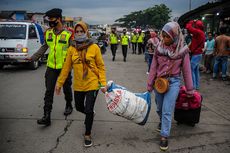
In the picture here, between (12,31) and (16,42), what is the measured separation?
815mm

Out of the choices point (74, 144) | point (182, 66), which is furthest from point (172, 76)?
point (74, 144)

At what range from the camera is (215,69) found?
35.1 feet

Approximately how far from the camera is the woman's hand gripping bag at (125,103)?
412 cm

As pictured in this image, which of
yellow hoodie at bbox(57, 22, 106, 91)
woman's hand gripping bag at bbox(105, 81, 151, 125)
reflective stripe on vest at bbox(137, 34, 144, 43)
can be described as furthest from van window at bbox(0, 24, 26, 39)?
reflective stripe on vest at bbox(137, 34, 144, 43)

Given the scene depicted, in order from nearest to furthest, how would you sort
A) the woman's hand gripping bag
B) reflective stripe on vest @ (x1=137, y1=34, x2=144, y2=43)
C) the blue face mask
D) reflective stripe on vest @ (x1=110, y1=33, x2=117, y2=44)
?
1. the woman's hand gripping bag
2. the blue face mask
3. reflective stripe on vest @ (x1=110, y1=33, x2=117, y2=44)
4. reflective stripe on vest @ (x1=137, y1=34, x2=144, y2=43)

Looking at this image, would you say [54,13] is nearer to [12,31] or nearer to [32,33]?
[12,31]

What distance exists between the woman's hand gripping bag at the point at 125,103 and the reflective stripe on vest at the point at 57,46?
1405 millimetres

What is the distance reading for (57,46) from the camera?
5.16m

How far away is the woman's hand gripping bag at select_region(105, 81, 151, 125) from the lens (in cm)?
412

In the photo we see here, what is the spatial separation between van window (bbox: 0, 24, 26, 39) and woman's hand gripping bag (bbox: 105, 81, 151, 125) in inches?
359

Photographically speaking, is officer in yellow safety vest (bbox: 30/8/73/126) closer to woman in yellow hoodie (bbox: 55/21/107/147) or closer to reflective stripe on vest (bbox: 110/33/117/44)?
woman in yellow hoodie (bbox: 55/21/107/147)

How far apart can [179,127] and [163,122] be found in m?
1.04

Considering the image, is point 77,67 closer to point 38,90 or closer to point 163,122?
point 163,122

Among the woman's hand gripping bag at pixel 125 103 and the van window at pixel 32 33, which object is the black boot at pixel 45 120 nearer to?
the woman's hand gripping bag at pixel 125 103
